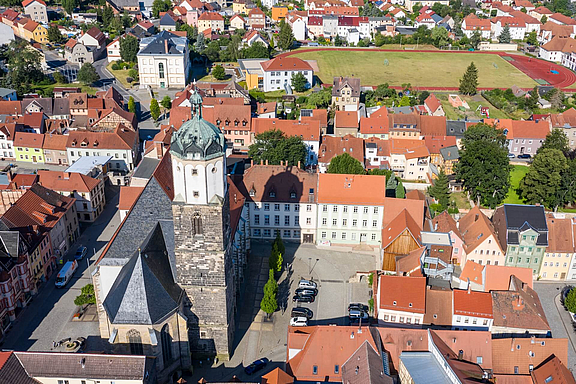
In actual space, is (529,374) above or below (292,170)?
below

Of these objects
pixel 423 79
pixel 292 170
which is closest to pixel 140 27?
pixel 423 79

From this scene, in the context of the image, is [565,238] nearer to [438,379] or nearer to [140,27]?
[438,379]

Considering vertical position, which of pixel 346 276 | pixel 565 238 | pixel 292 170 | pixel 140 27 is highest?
pixel 140 27

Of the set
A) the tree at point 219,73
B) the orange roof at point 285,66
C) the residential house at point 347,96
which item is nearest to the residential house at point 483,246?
the residential house at point 347,96

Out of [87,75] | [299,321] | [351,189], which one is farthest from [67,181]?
[87,75]

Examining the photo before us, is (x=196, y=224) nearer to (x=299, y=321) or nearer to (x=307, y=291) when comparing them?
(x=299, y=321)

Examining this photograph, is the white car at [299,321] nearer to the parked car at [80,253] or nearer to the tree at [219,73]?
the parked car at [80,253]
